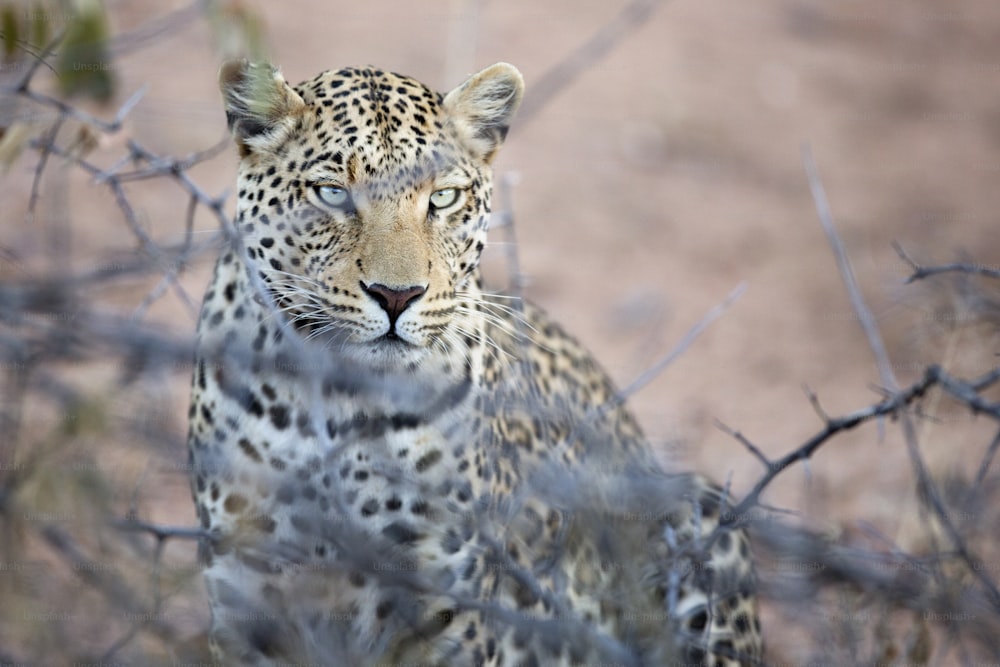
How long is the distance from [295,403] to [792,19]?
1231 cm

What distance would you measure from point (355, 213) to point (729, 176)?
8746 millimetres

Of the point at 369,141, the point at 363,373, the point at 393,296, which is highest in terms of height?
the point at 369,141

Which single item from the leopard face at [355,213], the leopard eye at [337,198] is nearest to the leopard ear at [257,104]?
the leopard face at [355,213]

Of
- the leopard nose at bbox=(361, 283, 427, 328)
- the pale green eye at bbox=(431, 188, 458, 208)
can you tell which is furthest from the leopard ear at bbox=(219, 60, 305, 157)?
the leopard nose at bbox=(361, 283, 427, 328)

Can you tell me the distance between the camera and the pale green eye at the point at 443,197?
16.1 feet

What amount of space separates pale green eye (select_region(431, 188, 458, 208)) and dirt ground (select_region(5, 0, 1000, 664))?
132 inches

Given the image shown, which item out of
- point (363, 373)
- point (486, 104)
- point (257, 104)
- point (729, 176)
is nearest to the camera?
point (363, 373)

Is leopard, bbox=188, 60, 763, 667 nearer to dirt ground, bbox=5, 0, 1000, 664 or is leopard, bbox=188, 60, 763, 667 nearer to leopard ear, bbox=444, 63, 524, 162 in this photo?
leopard ear, bbox=444, 63, 524, 162

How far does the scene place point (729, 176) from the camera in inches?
509

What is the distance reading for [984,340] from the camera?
777 cm

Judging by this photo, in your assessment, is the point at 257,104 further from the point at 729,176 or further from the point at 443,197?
the point at 729,176

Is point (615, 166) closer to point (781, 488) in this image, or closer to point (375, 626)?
point (781, 488)

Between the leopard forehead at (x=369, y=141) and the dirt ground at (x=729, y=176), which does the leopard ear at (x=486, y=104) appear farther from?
the dirt ground at (x=729, y=176)

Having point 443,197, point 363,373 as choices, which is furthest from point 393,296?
point 443,197
